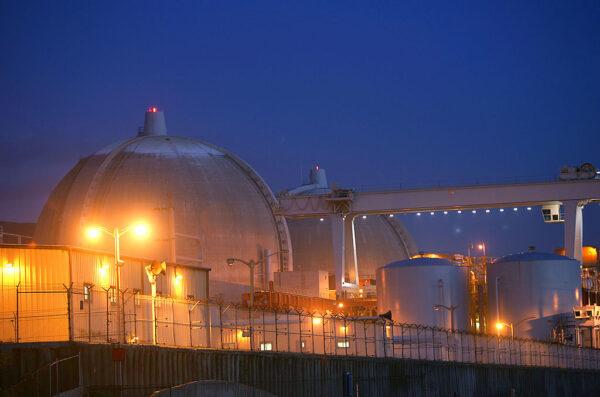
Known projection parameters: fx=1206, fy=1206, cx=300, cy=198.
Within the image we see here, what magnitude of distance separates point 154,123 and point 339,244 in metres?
25.3

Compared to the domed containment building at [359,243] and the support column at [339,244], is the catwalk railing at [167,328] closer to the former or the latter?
the support column at [339,244]

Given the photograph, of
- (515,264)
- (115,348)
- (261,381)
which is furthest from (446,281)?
(115,348)

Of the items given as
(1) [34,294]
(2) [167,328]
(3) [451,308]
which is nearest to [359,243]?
(3) [451,308]

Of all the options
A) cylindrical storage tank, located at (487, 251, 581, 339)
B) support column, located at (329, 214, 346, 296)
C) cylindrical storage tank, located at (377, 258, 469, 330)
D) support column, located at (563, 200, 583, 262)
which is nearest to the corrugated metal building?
cylindrical storage tank, located at (377, 258, 469, 330)

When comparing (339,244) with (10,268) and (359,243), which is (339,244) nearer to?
(359,243)

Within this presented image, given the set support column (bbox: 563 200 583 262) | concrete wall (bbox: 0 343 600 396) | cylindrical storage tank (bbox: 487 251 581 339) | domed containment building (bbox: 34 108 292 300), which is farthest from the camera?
domed containment building (bbox: 34 108 292 300)

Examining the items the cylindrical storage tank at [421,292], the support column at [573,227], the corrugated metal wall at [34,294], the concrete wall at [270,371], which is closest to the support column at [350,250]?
the cylindrical storage tank at [421,292]

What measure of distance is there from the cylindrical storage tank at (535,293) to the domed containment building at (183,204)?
22.7 metres

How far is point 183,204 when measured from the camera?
109188 millimetres

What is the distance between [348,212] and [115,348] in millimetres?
67411

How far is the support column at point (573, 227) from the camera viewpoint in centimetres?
10388

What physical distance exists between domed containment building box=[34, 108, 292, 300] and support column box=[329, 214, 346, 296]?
5511mm

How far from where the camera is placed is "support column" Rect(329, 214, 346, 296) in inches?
4326

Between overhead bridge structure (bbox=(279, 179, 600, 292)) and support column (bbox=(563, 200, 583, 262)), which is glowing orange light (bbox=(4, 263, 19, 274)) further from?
support column (bbox=(563, 200, 583, 262))
